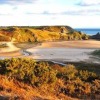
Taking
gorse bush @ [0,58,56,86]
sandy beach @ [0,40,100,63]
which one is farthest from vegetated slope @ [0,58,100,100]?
sandy beach @ [0,40,100,63]

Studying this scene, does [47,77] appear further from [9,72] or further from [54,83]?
[9,72]

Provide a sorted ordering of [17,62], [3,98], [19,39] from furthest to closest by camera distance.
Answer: [19,39], [17,62], [3,98]

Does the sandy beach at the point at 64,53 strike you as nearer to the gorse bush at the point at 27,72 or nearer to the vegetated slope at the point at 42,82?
the vegetated slope at the point at 42,82

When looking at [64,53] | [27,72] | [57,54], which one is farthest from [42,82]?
[64,53]

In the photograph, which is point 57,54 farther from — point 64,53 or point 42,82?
point 42,82

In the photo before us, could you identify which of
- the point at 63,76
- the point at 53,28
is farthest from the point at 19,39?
the point at 63,76

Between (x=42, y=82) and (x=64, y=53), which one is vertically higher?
(x=42, y=82)

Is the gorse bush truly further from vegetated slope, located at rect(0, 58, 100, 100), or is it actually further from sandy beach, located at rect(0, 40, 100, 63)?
sandy beach, located at rect(0, 40, 100, 63)

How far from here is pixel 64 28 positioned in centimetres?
12425

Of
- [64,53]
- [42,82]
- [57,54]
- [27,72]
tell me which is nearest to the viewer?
[42,82]

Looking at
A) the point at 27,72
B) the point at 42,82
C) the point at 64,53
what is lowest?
the point at 64,53

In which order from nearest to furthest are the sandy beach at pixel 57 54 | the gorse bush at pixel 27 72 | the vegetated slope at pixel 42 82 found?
the vegetated slope at pixel 42 82 < the gorse bush at pixel 27 72 < the sandy beach at pixel 57 54

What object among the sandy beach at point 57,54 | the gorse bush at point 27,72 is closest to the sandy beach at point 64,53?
the sandy beach at point 57,54

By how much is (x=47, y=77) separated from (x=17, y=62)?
219 cm
